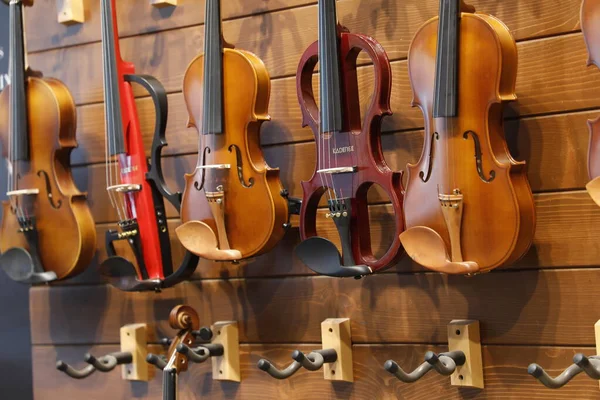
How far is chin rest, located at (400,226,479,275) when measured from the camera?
1.84 metres

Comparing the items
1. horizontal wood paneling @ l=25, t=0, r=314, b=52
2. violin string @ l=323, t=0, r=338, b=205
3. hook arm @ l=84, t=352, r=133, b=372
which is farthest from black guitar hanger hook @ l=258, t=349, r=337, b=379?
horizontal wood paneling @ l=25, t=0, r=314, b=52

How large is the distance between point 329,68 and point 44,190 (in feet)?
2.81

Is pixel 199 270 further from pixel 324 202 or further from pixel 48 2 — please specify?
pixel 48 2

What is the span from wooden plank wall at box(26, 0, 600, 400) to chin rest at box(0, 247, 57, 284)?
0.25 m

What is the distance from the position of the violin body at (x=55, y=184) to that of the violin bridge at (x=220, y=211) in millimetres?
427

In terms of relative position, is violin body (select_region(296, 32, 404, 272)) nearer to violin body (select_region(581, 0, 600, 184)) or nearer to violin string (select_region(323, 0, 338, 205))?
violin string (select_region(323, 0, 338, 205))

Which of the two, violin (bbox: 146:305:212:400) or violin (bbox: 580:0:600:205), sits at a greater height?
violin (bbox: 580:0:600:205)

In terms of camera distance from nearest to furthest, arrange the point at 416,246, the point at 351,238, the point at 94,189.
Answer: the point at 416,246 → the point at 351,238 → the point at 94,189

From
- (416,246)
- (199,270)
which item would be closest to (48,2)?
(199,270)

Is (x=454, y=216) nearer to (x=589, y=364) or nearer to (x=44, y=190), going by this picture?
(x=589, y=364)

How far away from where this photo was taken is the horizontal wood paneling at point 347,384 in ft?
6.64

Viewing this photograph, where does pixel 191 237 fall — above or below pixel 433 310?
above

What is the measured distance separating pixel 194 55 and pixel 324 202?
0.54 metres

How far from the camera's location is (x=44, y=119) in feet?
8.00
